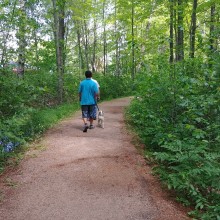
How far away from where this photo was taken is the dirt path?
3.99 metres

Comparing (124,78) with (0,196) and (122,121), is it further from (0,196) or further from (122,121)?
(0,196)

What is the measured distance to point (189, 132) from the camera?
617cm

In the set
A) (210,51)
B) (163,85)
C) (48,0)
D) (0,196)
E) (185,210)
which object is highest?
(48,0)

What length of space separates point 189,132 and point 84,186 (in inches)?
107

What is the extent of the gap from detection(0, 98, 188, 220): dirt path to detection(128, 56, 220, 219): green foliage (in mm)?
437

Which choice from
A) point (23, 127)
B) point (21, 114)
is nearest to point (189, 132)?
point (21, 114)

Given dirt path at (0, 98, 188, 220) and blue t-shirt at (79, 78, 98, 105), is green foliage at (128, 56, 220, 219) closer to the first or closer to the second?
dirt path at (0, 98, 188, 220)

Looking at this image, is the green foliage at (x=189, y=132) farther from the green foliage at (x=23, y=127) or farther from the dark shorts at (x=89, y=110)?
the green foliage at (x=23, y=127)

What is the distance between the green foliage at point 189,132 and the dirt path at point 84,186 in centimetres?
44

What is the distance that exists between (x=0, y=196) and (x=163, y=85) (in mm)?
4935

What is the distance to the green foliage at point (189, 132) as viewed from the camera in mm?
4555

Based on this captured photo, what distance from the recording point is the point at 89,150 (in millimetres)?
6594

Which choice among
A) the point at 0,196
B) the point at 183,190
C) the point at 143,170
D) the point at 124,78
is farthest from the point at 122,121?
the point at 124,78

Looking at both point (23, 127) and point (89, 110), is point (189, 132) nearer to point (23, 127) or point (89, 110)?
point (89, 110)
